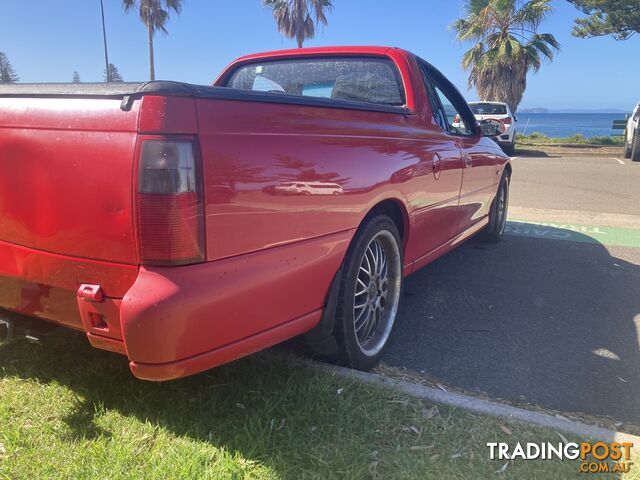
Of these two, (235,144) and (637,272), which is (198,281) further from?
(637,272)

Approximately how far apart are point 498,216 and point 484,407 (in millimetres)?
3817

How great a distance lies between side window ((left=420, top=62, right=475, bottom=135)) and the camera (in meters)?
3.81

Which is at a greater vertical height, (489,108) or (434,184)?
(489,108)

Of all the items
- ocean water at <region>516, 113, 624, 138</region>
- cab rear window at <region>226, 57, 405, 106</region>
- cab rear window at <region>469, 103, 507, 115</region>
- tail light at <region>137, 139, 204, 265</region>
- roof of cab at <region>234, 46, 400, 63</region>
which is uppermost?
ocean water at <region>516, 113, 624, 138</region>

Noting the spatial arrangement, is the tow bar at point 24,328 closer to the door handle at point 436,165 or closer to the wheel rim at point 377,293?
the wheel rim at point 377,293

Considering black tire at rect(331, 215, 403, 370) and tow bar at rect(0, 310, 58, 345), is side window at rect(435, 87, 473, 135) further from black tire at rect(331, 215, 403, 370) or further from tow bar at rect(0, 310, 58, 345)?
tow bar at rect(0, 310, 58, 345)

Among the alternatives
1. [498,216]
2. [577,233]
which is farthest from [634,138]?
[498,216]

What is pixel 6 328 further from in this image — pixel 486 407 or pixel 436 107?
pixel 436 107

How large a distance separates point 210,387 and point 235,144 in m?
1.30

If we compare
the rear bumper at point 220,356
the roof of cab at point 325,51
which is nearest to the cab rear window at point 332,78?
the roof of cab at point 325,51

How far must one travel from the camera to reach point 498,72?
23.3 metres

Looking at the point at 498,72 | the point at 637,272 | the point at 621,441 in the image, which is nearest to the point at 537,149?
the point at 498,72

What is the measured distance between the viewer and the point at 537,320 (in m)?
3.86

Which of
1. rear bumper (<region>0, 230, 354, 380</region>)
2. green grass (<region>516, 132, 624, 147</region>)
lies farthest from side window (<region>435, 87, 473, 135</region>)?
green grass (<region>516, 132, 624, 147</region>)
